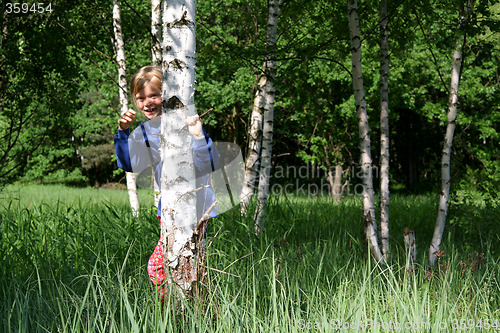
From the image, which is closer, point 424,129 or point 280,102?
point 280,102

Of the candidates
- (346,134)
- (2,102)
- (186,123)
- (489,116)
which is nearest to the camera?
(186,123)

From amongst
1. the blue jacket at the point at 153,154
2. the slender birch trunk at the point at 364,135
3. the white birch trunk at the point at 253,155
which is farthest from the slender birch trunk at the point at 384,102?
the blue jacket at the point at 153,154

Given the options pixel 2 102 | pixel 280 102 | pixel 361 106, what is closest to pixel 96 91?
pixel 280 102

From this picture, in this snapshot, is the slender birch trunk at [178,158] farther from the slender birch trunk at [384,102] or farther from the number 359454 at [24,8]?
the number 359454 at [24,8]

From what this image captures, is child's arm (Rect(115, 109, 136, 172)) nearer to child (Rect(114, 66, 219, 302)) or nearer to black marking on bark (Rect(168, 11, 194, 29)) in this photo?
child (Rect(114, 66, 219, 302))

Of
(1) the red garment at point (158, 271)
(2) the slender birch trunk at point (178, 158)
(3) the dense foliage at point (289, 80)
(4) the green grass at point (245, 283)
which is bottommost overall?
(4) the green grass at point (245, 283)

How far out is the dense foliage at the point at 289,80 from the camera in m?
5.00

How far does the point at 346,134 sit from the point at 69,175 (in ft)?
54.9

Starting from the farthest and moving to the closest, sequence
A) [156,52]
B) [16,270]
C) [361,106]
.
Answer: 1. [156,52]
2. [361,106]
3. [16,270]

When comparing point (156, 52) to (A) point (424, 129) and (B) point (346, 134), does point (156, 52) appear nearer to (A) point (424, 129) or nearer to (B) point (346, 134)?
(B) point (346, 134)

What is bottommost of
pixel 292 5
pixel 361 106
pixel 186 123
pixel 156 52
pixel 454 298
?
pixel 454 298

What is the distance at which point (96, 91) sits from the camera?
1919 cm

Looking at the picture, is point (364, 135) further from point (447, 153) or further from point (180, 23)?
point (180, 23)

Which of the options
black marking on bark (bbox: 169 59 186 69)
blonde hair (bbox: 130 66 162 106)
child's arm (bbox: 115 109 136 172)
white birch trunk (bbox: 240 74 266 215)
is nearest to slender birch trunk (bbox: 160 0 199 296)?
black marking on bark (bbox: 169 59 186 69)
